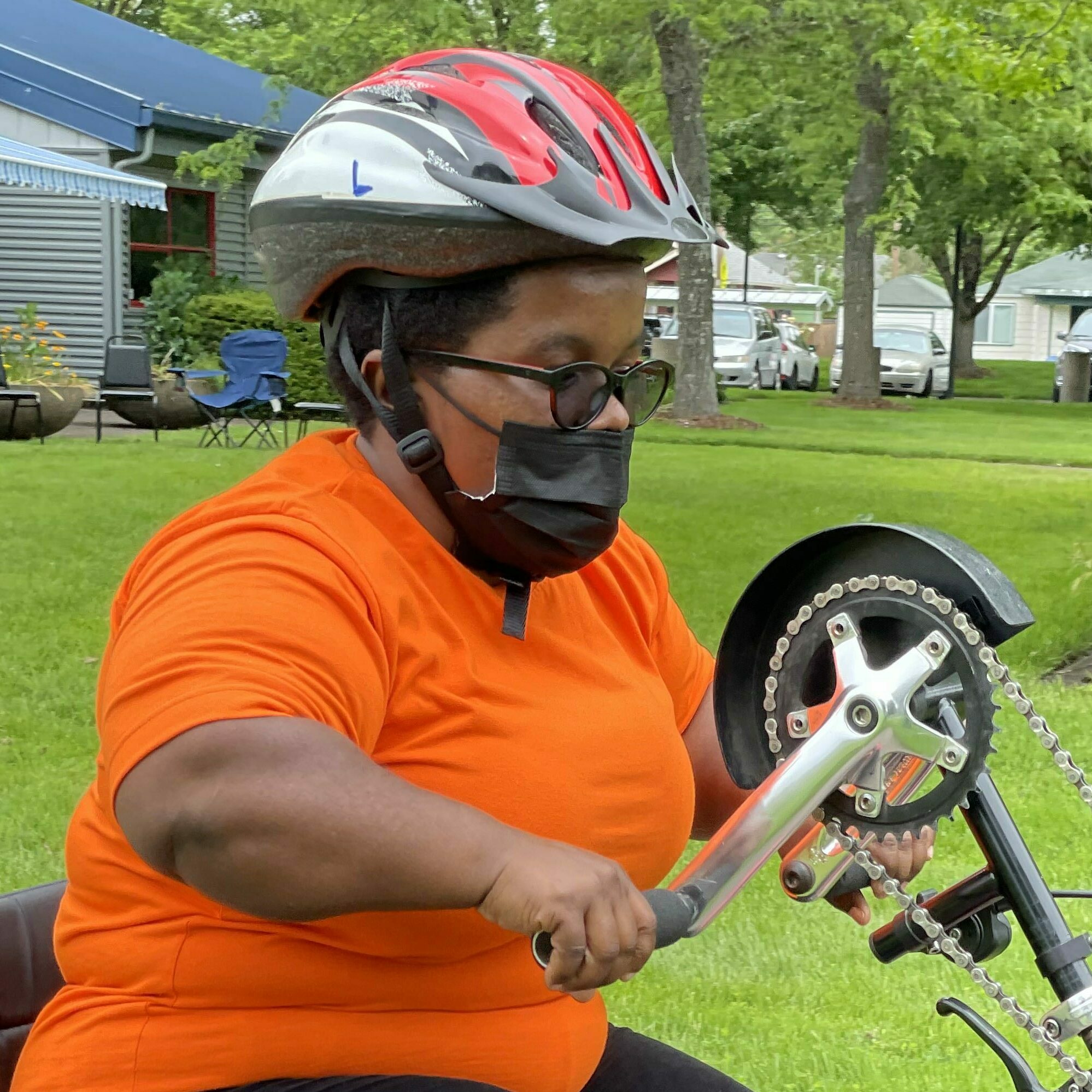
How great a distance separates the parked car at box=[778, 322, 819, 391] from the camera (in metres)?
38.2

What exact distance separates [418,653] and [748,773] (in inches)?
14.6

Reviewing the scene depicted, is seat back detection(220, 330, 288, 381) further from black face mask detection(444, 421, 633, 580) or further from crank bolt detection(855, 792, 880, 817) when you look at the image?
crank bolt detection(855, 792, 880, 817)

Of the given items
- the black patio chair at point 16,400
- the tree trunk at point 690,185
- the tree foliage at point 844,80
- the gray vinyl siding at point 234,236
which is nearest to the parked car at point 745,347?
the tree foliage at point 844,80

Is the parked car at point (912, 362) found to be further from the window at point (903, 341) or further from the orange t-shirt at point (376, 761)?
the orange t-shirt at point (376, 761)

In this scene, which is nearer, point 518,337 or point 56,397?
point 518,337

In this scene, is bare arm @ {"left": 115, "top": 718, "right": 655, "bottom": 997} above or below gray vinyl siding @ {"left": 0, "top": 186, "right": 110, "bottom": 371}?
below

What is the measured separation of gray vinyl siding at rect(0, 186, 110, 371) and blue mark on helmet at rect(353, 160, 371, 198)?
→ 20018 mm

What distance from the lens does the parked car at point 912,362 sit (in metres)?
36.3

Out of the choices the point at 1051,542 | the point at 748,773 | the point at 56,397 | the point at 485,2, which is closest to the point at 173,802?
the point at 748,773

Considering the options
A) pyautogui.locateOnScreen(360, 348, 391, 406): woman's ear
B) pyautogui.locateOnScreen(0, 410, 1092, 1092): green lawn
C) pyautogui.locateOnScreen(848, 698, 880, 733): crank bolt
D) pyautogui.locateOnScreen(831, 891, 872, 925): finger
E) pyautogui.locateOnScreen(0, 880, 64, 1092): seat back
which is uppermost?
pyautogui.locateOnScreen(360, 348, 391, 406): woman's ear

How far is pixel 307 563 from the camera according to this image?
5.41ft

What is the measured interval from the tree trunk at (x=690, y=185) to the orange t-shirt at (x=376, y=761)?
14707 mm

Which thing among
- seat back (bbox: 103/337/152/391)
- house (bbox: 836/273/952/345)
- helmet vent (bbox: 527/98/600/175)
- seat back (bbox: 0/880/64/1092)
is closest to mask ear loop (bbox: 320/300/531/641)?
helmet vent (bbox: 527/98/600/175)

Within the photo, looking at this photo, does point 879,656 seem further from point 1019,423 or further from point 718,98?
point 1019,423
